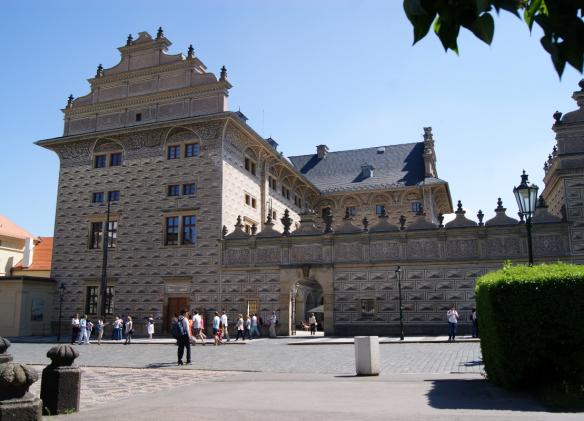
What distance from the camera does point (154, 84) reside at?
96.5ft

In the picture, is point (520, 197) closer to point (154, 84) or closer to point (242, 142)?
point (242, 142)

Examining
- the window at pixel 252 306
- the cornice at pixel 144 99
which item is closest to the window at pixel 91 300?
the window at pixel 252 306

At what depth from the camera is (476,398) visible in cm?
759

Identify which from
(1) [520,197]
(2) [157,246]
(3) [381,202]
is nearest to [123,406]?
(1) [520,197]

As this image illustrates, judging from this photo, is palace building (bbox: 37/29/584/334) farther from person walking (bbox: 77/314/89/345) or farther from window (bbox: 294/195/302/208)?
person walking (bbox: 77/314/89/345)

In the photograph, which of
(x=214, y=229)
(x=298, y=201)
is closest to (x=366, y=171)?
(x=298, y=201)

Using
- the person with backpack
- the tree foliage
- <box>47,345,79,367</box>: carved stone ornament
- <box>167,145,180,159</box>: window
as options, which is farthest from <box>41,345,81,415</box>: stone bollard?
<box>167,145,180,159</box>: window

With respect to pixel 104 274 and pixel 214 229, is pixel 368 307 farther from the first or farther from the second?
pixel 104 274

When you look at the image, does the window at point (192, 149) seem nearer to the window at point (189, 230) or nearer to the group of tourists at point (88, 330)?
the window at point (189, 230)

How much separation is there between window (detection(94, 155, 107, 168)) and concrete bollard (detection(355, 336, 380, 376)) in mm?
23447

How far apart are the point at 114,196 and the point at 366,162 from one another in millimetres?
20681

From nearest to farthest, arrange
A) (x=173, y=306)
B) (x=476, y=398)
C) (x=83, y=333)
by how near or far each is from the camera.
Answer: (x=476, y=398) < (x=83, y=333) < (x=173, y=306)

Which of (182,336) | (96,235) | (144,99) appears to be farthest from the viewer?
(144,99)

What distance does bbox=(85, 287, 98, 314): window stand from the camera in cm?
2856
